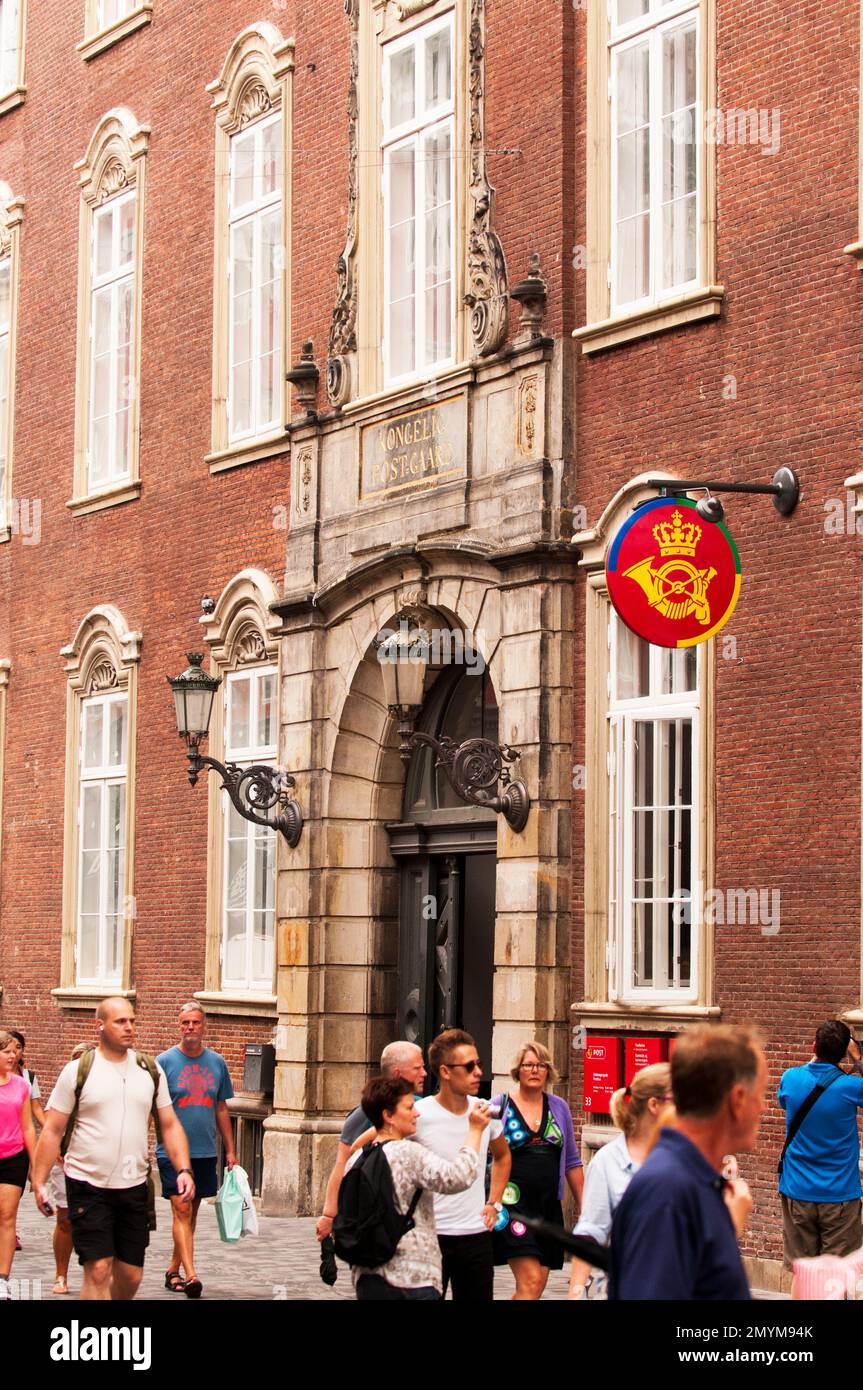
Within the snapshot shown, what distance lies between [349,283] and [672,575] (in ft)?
20.2

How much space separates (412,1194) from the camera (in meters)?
8.06

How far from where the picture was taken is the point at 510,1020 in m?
15.3

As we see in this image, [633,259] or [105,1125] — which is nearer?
[105,1125]

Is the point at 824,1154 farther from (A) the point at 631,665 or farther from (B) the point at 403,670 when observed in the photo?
(B) the point at 403,670

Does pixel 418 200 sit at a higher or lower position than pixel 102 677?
higher

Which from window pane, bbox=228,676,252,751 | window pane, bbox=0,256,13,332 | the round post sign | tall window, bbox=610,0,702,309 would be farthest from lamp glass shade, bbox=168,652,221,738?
window pane, bbox=0,256,13,332

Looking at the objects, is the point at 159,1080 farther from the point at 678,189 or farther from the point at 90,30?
the point at 90,30

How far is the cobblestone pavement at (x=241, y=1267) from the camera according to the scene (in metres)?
13.5

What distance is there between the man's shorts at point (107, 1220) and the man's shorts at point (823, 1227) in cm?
324

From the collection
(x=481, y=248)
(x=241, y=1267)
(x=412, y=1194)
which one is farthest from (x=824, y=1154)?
(x=481, y=248)

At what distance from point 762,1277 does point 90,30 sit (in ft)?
49.6

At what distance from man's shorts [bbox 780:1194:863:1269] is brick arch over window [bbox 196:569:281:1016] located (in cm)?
827

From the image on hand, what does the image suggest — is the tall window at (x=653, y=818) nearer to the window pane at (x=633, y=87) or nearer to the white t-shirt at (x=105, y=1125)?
the window pane at (x=633, y=87)

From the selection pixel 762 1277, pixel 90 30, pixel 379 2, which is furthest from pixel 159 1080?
pixel 90 30
